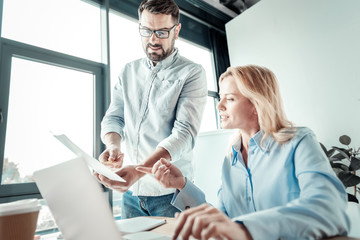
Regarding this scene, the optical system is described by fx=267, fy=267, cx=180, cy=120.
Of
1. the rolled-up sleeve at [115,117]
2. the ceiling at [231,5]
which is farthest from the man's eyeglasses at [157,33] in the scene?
the ceiling at [231,5]

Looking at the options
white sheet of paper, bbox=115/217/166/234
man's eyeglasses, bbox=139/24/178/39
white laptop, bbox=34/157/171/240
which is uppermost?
man's eyeglasses, bbox=139/24/178/39

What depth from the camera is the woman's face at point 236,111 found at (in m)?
1.21

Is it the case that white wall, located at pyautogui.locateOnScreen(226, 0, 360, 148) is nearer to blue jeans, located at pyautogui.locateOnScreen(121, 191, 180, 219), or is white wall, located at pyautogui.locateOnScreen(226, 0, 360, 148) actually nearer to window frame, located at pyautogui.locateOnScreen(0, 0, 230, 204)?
window frame, located at pyautogui.locateOnScreen(0, 0, 230, 204)

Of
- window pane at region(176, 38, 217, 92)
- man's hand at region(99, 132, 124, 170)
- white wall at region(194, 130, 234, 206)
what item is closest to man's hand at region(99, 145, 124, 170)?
man's hand at region(99, 132, 124, 170)

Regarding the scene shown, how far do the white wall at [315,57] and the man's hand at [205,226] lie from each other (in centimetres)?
234

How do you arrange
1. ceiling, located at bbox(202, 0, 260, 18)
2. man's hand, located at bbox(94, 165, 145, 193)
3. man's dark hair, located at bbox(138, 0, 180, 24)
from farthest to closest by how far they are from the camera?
ceiling, located at bbox(202, 0, 260, 18), man's dark hair, located at bbox(138, 0, 180, 24), man's hand, located at bbox(94, 165, 145, 193)

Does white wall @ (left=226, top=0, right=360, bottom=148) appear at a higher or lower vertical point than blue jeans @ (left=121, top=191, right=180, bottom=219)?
higher

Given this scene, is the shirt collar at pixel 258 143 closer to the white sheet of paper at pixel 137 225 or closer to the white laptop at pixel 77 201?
the white sheet of paper at pixel 137 225

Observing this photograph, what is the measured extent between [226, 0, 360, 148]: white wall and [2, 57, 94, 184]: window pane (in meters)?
2.10

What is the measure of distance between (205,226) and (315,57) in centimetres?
273

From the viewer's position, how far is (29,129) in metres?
1.97


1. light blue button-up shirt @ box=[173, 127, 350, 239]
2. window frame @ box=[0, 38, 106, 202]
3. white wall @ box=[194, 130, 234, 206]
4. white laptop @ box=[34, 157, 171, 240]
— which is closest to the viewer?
white laptop @ box=[34, 157, 171, 240]

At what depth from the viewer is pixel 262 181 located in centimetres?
102

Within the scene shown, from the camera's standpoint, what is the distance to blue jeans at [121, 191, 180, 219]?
1311 millimetres
